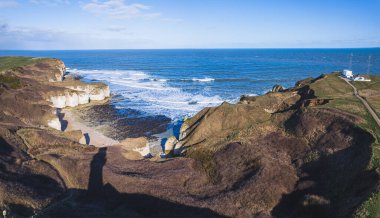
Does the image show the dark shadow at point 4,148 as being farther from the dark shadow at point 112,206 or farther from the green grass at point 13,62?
the green grass at point 13,62

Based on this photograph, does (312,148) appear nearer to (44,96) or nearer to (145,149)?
(145,149)

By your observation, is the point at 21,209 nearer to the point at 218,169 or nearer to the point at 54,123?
the point at 218,169

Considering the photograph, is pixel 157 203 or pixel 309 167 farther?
pixel 309 167

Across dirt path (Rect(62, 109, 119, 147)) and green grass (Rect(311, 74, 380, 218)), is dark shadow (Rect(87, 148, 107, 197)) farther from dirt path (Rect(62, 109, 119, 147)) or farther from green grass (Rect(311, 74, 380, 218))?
green grass (Rect(311, 74, 380, 218))

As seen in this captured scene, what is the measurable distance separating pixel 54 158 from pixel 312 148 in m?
22.6

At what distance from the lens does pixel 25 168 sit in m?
23.8

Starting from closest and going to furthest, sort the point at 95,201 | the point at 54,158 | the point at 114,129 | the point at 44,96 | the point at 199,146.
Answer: the point at 95,201 → the point at 54,158 → the point at 199,146 → the point at 114,129 → the point at 44,96

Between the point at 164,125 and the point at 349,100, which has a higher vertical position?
the point at 349,100

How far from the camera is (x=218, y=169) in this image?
85.9ft

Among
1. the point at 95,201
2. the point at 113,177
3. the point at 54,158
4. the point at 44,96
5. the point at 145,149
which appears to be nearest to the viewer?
the point at 95,201

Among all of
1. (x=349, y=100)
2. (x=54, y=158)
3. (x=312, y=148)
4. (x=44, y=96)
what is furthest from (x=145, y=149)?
(x=44, y=96)

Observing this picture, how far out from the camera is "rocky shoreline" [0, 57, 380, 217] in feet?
65.3

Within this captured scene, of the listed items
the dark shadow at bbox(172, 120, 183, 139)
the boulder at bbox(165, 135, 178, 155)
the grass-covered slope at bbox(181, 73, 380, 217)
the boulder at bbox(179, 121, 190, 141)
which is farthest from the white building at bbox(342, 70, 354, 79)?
the boulder at bbox(165, 135, 178, 155)

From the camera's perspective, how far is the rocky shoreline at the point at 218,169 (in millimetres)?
19891
